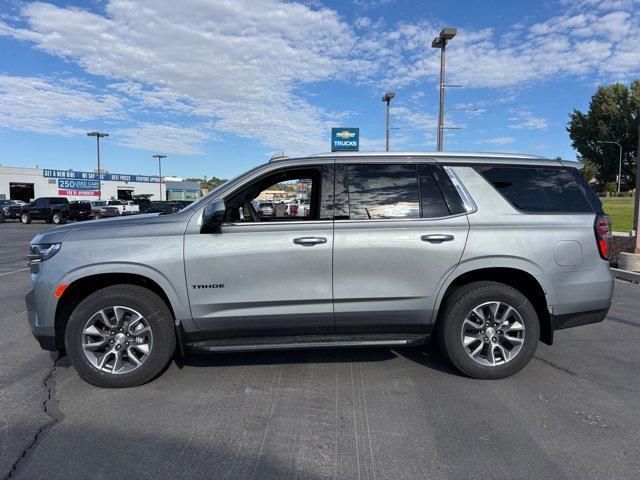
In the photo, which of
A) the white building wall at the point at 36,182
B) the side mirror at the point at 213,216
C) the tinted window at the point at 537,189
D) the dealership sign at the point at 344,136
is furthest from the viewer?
the white building wall at the point at 36,182

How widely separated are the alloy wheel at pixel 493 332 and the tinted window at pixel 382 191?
1.06m

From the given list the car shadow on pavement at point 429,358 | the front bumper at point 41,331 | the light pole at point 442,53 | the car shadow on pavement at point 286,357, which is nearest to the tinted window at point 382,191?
the car shadow on pavement at point 429,358

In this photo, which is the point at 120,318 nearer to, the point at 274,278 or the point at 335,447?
the point at 274,278

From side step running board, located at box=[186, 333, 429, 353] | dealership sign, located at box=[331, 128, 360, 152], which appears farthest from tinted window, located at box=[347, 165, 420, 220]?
dealership sign, located at box=[331, 128, 360, 152]

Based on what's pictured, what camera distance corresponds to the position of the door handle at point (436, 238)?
3982 millimetres

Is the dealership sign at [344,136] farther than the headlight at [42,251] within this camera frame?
Yes

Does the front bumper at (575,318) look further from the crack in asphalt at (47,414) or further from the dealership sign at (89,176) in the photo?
the dealership sign at (89,176)

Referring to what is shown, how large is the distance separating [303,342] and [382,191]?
58.7 inches

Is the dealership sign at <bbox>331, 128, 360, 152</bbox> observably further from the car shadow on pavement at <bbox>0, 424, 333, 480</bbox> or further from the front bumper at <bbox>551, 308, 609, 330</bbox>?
the car shadow on pavement at <bbox>0, 424, 333, 480</bbox>

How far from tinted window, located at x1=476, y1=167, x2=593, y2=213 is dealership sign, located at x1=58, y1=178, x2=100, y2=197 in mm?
69027

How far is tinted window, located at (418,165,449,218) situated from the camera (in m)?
4.10

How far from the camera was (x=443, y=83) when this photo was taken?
14453mm

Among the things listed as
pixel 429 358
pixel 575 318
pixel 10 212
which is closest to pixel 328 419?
pixel 429 358

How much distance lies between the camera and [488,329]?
4.12 metres
